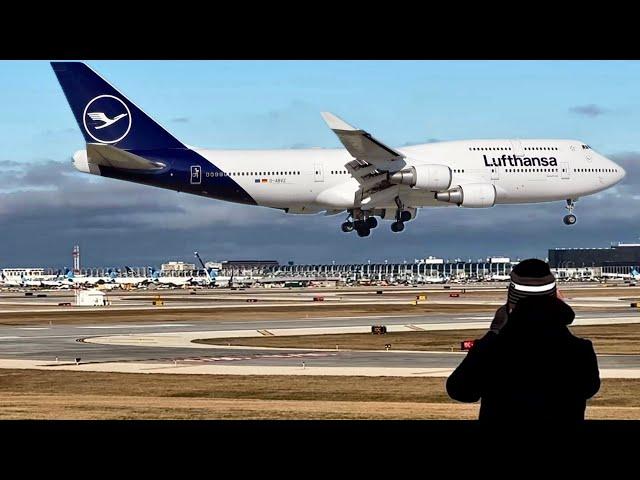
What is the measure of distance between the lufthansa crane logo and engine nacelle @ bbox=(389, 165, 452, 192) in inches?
765

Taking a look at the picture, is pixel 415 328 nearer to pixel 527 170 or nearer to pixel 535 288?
pixel 527 170

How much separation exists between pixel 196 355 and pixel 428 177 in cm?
3452

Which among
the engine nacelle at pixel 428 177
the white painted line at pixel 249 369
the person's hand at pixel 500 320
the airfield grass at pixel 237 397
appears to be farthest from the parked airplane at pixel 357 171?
the person's hand at pixel 500 320

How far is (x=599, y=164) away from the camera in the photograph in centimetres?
7331

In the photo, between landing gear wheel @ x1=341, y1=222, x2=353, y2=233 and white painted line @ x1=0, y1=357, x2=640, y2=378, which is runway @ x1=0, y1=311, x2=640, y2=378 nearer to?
white painted line @ x1=0, y1=357, x2=640, y2=378

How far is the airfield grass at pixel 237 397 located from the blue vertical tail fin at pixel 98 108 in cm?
4559

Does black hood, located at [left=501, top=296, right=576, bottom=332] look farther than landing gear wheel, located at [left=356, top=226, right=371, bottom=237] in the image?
No

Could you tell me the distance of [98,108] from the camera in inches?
2975

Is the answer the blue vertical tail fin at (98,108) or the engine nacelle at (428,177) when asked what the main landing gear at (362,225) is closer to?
the engine nacelle at (428,177)

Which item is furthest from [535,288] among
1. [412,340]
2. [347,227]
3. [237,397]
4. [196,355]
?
[347,227]

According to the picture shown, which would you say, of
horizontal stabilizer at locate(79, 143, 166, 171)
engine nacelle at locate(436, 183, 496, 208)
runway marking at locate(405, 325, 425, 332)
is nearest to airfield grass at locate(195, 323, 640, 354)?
runway marking at locate(405, 325, 425, 332)

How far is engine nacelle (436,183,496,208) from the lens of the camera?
6881cm
